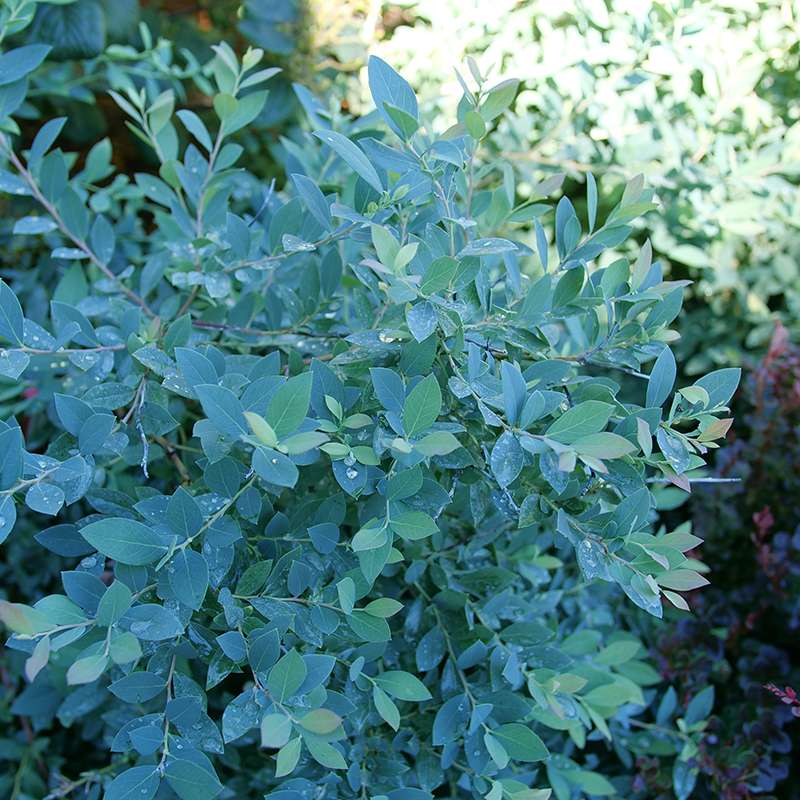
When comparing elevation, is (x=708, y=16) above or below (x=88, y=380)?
above

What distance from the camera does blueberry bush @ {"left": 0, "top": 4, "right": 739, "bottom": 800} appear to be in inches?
34.8

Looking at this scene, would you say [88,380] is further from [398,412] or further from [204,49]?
[204,49]

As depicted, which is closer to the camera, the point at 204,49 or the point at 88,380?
the point at 88,380

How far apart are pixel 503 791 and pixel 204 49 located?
206cm

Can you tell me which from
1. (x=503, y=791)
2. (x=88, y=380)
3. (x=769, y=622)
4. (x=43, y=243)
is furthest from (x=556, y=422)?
(x=43, y=243)

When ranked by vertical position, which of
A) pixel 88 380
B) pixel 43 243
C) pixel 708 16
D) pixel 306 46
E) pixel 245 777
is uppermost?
pixel 708 16

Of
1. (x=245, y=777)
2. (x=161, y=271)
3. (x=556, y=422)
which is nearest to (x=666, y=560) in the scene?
(x=556, y=422)

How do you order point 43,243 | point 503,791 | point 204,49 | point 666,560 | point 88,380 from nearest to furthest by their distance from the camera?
point 666,560
point 503,791
point 88,380
point 43,243
point 204,49

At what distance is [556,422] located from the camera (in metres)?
0.89

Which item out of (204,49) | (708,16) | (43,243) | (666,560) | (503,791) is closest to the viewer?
(666,560)

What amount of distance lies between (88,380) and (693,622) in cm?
120

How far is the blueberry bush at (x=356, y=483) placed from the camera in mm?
883

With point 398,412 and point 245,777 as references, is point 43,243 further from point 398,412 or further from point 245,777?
point 398,412

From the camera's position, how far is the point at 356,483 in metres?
0.92
